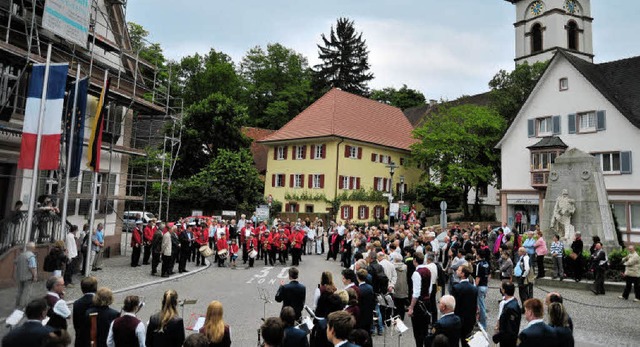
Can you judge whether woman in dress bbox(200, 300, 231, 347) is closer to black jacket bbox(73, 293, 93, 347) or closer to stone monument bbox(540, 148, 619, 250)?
black jacket bbox(73, 293, 93, 347)

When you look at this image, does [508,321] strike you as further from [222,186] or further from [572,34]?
[572,34]

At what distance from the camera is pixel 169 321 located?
207 inches

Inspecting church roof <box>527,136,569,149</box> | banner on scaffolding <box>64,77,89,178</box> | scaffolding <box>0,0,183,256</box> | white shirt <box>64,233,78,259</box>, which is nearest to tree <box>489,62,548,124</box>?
church roof <box>527,136,569,149</box>

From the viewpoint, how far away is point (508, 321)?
21.5 feet

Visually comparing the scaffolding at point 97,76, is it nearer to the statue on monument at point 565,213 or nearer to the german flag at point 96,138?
the german flag at point 96,138

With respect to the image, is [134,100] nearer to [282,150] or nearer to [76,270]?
[76,270]

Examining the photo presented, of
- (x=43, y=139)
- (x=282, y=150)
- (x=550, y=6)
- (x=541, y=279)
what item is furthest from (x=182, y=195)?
(x=550, y=6)

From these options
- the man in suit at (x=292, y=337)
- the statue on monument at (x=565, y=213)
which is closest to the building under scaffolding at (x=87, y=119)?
the man in suit at (x=292, y=337)

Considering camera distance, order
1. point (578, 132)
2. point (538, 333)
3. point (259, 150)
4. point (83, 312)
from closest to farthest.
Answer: point (538, 333) → point (83, 312) → point (578, 132) → point (259, 150)

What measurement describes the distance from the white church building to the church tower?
18400 mm

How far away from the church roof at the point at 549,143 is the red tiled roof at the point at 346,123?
15.3 metres

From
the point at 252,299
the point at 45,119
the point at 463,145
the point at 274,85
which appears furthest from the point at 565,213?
the point at 274,85

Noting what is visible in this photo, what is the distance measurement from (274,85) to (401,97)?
20.6 meters

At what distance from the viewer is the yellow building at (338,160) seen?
136 ft
